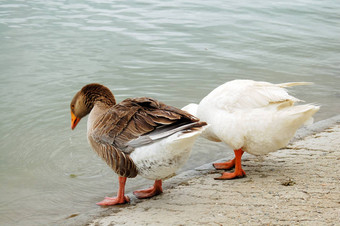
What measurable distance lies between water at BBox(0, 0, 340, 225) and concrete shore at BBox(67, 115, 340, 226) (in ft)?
2.12

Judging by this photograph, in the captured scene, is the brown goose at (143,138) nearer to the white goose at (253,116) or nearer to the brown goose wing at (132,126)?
the brown goose wing at (132,126)

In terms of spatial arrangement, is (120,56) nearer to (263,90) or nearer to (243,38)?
Answer: (243,38)

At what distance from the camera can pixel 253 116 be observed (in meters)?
4.14

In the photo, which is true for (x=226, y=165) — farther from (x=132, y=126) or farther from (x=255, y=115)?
(x=132, y=126)

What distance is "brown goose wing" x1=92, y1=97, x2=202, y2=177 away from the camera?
3.63m

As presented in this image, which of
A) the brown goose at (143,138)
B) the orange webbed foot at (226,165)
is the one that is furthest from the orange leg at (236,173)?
the brown goose at (143,138)

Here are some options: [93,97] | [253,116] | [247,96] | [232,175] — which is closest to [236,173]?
[232,175]

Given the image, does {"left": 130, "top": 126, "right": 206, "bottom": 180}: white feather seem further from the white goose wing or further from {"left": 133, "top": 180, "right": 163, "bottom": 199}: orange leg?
the white goose wing

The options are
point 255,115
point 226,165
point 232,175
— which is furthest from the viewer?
point 226,165

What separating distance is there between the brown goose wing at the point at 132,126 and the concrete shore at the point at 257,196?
0.47m

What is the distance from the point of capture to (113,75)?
27.4 feet

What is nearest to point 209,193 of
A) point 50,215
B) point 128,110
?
point 128,110

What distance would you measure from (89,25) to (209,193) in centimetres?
850

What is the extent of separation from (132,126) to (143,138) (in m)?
0.19
